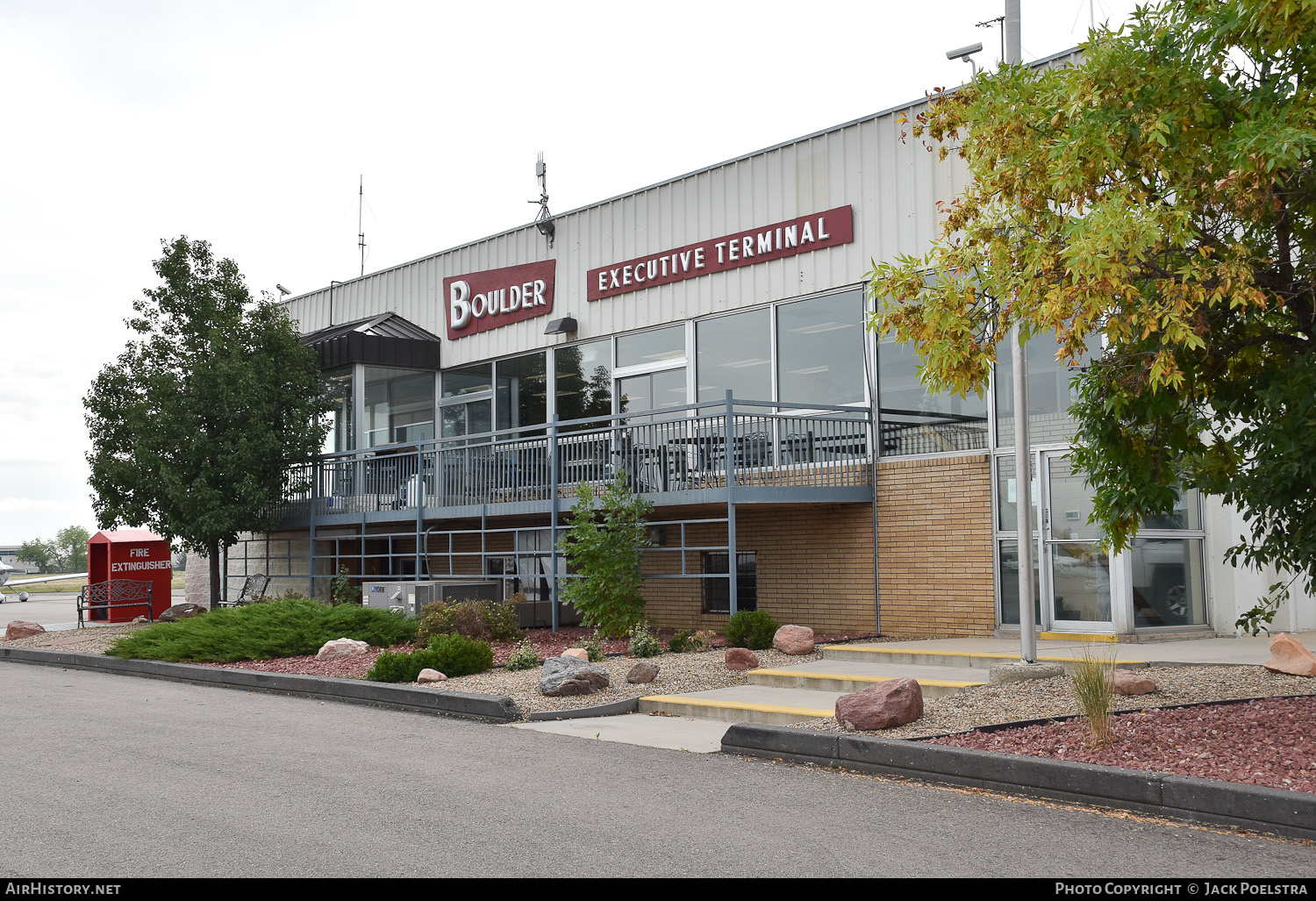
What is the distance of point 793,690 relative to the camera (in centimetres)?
1177

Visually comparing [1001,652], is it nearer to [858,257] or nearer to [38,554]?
[858,257]

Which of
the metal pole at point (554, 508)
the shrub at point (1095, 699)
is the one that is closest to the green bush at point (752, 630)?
the metal pole at point (554, 508)


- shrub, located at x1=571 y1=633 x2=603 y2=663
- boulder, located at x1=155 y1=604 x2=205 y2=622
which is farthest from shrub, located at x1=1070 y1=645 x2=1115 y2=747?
boulder, located at x1=155 y1=604 x2=205 y2=622

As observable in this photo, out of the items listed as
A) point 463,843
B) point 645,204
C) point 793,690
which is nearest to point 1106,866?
point 463,843

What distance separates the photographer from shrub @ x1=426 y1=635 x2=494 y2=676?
43.1 feet

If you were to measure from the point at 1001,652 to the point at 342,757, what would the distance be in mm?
7192

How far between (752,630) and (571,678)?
3.37 metres

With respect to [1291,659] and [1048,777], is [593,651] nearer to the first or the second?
[1291,659]

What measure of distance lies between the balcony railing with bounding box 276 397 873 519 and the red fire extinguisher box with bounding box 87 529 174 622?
8.50 m

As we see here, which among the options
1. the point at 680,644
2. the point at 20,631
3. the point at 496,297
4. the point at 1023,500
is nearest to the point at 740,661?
the point at 680,644

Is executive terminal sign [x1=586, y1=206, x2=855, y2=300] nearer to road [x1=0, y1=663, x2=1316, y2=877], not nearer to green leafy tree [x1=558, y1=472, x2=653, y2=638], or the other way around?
green leafy tree [x1=558, y1=472, x2=653, y2=638]

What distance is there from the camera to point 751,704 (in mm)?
10531

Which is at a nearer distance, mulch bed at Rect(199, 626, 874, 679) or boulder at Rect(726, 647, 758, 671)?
boulder at Rect(726, 647, 758, 671)

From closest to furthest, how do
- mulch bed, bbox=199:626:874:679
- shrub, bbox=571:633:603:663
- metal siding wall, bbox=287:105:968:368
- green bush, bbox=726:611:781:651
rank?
shrub, bbox=571:633:603:663, mulch bed, bbox=199:626:874:679, green bush, bbox=726:611:781:651, metal siding wall, bbox=287:105:968:368
